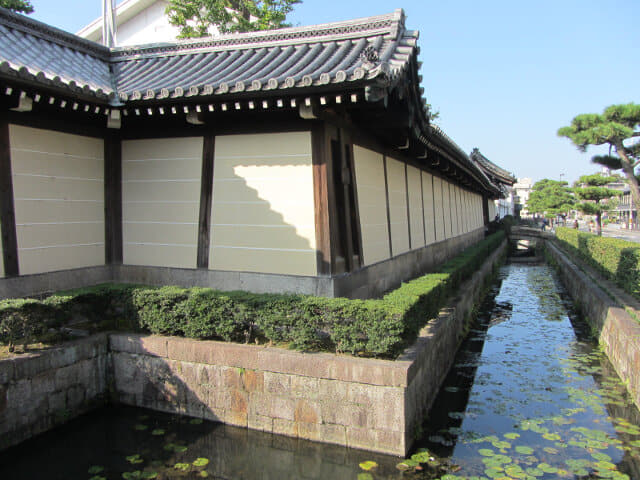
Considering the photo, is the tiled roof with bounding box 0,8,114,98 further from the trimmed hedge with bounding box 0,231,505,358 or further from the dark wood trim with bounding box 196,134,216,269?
the trimmed hedge with bounding box 0,231,505,358

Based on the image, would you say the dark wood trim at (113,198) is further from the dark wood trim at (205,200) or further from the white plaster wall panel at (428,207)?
the white plaster wall panel at (428,207)

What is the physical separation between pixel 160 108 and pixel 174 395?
4354 mm

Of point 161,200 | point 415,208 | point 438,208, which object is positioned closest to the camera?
point 161,200

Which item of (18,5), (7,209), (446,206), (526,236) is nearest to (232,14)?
(18,5)

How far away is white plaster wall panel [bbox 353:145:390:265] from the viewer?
9.09m

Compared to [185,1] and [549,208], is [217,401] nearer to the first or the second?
[185,1]

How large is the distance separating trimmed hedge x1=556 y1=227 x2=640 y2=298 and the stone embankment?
698 centimetres

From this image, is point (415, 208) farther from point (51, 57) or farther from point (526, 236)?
point (526, 236)

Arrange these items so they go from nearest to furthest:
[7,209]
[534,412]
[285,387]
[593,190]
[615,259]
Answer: [285,387]
[534,412]
[7,209]
[615,259]
[593,190]

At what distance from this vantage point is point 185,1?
71.9 ft

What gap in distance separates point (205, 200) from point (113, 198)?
6.60 ft

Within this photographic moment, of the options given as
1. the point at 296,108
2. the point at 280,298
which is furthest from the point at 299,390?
the point at 296,108

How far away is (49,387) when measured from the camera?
613 cm

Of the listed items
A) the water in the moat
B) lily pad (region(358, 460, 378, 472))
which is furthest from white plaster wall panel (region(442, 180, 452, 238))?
lily pad (region(358, 460, 378, 472))
